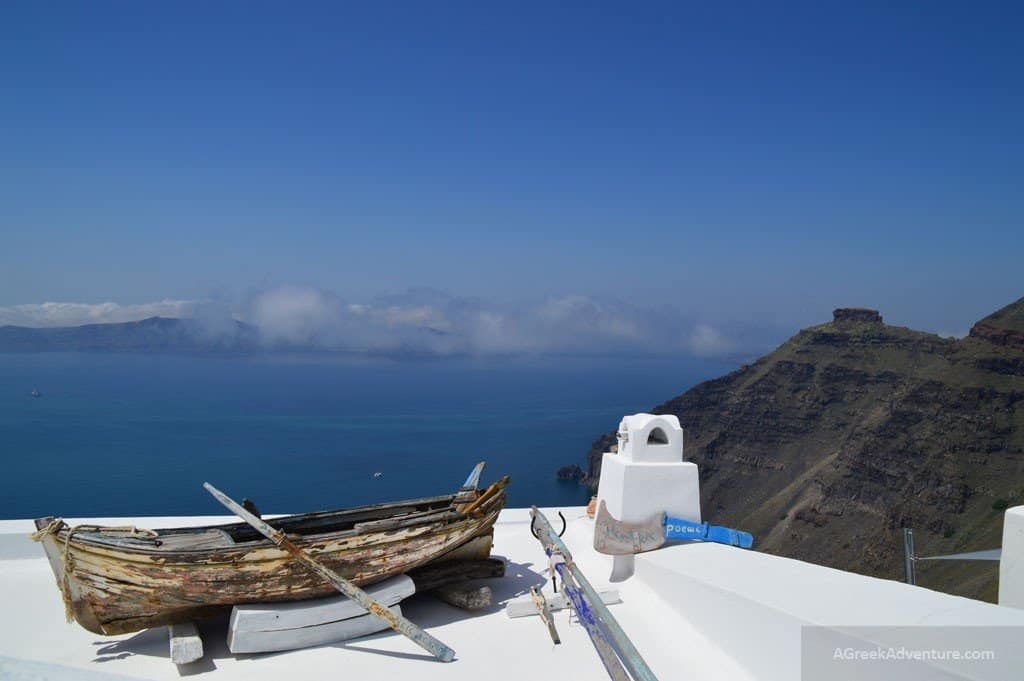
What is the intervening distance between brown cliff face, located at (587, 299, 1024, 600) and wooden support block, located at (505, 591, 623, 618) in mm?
25155

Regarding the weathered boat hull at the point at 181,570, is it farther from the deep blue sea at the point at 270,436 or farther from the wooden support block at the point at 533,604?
the deep blue sea at the point at 270,436

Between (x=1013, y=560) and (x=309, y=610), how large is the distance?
465 centimetres

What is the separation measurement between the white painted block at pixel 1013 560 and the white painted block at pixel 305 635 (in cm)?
405

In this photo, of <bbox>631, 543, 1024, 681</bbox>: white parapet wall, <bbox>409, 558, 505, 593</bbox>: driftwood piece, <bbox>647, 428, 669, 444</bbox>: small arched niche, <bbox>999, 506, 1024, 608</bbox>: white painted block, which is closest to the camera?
<bbox>631, 543, 1024, 681</bbox>: white parapet wall

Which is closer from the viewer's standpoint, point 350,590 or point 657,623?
point 350,590

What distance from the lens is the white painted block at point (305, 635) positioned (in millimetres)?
4777

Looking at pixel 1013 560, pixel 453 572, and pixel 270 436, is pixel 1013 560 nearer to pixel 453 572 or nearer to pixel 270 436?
pixel 453 572

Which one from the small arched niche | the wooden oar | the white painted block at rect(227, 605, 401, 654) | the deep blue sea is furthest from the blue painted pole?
the deep blue sea

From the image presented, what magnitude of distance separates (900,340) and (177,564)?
276ft

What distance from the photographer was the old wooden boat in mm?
4758

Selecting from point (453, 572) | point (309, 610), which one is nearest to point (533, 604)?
point (453, 572)

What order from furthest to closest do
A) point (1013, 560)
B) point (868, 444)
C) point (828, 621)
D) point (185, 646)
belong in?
point (868, 444)
point (185, 646)
point (1013, 560)
point (828, 621)

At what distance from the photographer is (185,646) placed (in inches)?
181

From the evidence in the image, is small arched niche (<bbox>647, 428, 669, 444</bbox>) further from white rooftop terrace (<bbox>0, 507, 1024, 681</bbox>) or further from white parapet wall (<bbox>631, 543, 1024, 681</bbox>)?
white parapet wall (<bbox>631, 543, 1024, 681</bbox>)
